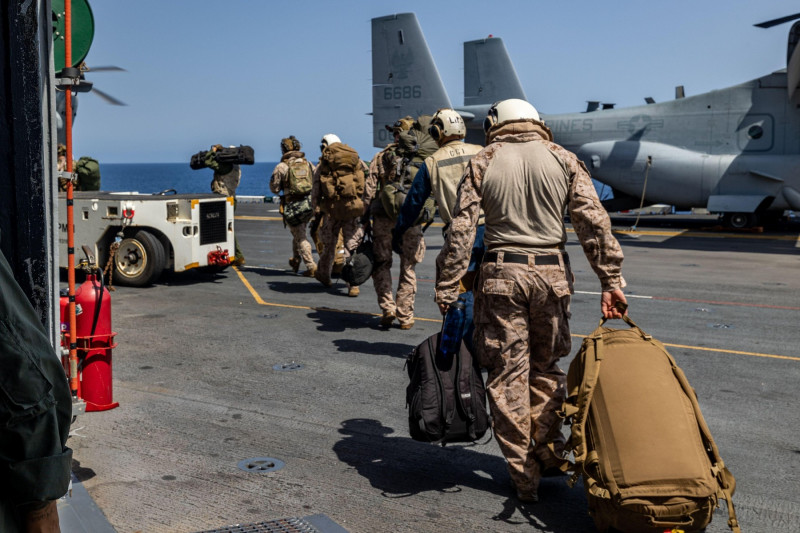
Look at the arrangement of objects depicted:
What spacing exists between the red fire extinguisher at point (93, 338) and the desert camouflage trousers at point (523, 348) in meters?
2.43

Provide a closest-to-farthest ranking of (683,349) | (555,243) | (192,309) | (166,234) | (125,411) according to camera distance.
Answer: (555,243), (125,411), (683,349), (192,309), (166,234)

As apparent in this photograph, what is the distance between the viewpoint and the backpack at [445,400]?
168 inches

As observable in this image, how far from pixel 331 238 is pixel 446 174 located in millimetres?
4471

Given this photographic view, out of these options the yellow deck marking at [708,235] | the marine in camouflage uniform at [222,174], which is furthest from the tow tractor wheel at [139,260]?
the yellow deck marking at [708,235]

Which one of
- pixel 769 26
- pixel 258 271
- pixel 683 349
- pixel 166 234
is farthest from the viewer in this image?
pixel 769 26

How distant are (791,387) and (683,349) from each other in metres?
1.40

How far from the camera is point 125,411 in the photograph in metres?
5.79

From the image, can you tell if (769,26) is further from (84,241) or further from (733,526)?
(733,526)

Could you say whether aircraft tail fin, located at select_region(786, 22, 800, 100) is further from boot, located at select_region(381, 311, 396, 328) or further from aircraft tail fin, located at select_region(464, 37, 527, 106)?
boot, located at select_region(381, 311, 396, 328)

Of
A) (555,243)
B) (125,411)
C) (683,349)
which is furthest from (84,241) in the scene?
(555,243)

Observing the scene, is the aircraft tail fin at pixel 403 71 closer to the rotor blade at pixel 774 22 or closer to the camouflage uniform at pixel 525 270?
the rotor blade at pixel 774 22

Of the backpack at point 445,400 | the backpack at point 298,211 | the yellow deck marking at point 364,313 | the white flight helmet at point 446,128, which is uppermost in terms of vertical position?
the white flight helmet at point 446,128

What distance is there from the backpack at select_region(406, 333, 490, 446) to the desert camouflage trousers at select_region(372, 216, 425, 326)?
3.90 m

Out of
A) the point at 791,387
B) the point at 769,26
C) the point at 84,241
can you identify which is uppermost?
the point at 769,26
